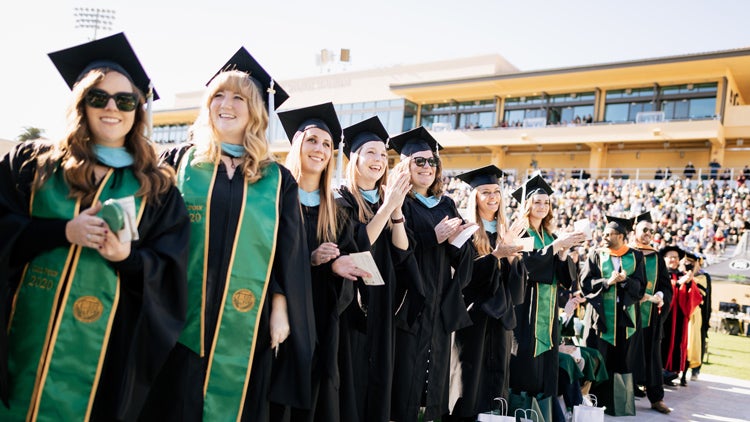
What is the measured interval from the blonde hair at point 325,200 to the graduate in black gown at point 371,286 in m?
0.24

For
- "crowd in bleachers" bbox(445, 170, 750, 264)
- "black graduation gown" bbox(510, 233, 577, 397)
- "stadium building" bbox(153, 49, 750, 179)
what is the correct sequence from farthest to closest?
"stadium building" bbox(153, 49, 750, 179), "crowd in bleachers" bbox(445, 170, 750, 264), "black graduation gown" bbox(510, 233, 577, 397)

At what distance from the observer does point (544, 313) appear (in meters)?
5.48

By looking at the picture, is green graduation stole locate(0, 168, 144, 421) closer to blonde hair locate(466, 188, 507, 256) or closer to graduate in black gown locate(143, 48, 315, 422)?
graduate in black gown locate(143, 48, 315, 422)

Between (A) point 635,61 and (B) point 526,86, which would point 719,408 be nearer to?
(A) point 635,61

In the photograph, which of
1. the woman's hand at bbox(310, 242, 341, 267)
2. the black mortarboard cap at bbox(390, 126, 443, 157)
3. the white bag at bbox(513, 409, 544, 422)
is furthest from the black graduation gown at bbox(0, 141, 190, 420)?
the white bag at bbox(513, 409, 544, 422)

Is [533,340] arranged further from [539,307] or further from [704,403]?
[704,403]

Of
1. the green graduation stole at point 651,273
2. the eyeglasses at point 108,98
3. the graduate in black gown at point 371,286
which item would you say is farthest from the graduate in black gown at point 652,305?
the eyeglasses at point 108,98

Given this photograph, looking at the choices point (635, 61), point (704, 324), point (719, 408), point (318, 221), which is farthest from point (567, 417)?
point (635, 61)

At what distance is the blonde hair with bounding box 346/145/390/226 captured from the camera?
3.77m

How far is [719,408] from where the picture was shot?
730cm

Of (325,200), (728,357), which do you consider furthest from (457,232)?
(728,357)

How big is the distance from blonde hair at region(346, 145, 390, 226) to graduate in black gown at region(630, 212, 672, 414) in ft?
16.2

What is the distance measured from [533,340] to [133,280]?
3.98 meters

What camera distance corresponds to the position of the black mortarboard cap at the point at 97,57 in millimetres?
2543
